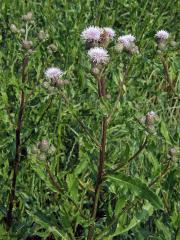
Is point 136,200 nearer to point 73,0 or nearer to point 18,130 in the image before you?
point 18,130

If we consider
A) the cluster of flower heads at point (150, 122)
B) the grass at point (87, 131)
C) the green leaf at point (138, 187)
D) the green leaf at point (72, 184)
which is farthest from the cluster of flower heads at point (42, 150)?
the cluster of flower heads at point (150, 122)

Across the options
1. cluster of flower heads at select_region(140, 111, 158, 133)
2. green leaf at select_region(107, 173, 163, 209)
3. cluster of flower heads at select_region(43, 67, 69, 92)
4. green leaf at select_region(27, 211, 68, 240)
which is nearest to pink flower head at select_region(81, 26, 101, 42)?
cluster of flower heads at select_region(43, 67, 69, 92)

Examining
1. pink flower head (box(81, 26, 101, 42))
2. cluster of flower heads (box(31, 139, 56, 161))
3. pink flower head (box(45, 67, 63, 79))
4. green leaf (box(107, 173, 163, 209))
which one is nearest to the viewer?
green leaf (box(107, 173, 163, 209))

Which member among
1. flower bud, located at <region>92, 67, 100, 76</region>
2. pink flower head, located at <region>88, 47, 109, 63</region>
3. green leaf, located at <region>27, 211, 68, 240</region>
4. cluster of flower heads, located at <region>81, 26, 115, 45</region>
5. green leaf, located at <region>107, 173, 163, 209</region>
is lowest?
green leaf, located at <region>27, 211, 68, 240</region>

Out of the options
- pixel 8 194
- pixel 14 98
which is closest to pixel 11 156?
pixel 8 194

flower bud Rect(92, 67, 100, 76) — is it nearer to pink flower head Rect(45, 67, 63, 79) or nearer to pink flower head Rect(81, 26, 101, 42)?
pink flower head Rect(81, 26, 101, 42)

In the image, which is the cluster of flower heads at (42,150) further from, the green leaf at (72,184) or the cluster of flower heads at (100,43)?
the cluster of flower heads at (100,43)

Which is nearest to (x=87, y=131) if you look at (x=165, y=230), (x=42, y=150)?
(x=42, y=150)

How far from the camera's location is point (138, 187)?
159 cm

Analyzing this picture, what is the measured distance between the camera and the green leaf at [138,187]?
5.08 ft

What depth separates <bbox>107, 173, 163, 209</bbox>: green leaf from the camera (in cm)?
155

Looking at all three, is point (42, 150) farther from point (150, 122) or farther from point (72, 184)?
point (150, 122)

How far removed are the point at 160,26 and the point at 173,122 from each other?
41.6 inches

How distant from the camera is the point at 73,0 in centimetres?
379
